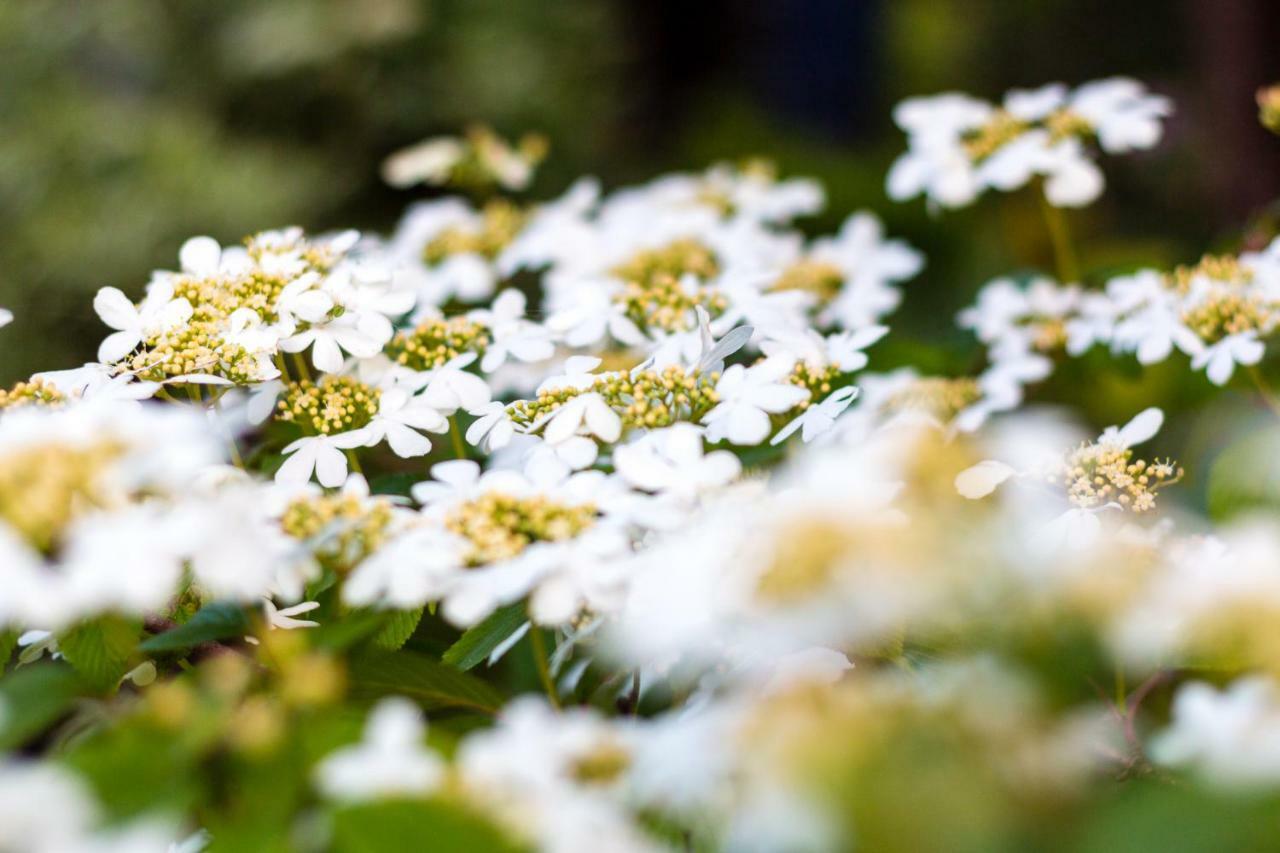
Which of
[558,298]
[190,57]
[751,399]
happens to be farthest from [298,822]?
[190,57]

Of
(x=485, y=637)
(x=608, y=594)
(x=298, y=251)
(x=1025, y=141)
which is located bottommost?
(x=485, y=637)

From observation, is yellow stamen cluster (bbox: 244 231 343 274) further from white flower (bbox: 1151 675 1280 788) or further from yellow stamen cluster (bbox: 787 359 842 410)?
white flower (bbox: 1151 675 1280 788)

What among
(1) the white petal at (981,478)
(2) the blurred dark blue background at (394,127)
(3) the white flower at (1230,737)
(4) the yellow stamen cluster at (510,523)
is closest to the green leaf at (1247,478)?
(1) the white petal at (981,478)

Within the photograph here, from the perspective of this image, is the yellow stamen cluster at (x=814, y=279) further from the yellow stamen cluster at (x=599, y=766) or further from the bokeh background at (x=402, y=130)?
the yellow stamen cluster at (x=599, y=766)

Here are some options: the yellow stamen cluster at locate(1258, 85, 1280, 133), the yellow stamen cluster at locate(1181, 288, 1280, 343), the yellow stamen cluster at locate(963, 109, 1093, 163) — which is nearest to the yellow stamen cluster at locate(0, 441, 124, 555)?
the yellow stamen cluster at locate(1181, 288, 1280, 343)

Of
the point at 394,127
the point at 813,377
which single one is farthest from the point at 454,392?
the point at 394,127

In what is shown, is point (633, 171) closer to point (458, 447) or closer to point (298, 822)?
point (458, 447)

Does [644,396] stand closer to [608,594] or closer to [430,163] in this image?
[608,594]
